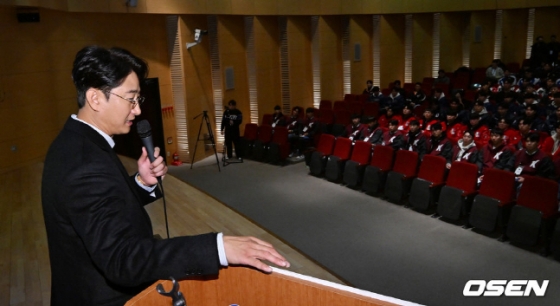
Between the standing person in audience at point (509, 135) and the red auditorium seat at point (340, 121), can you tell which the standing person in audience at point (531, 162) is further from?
the red auditorium seat at point (340, 121)

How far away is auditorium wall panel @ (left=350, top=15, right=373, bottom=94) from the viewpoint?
12.0m

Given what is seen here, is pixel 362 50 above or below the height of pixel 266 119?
above

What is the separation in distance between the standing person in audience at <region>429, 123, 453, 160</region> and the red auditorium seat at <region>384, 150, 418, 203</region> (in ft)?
1.67

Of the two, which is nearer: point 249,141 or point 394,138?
point 394,138

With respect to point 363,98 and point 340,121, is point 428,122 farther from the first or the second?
point 363,98

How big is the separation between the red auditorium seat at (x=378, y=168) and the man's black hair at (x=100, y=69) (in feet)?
17.7

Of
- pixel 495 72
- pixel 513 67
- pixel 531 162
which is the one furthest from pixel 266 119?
pixel 513 67

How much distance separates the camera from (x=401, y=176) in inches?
233

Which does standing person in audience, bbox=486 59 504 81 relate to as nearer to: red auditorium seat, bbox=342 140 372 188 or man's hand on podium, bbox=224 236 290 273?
red auditorium seat, bbox=342 140 372 188

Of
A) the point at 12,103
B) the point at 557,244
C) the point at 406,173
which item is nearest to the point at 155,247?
the point at 557,244

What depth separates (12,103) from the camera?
6.44 m

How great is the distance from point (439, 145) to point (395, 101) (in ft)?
12.8

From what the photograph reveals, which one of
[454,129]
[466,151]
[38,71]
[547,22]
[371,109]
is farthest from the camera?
[547,22]

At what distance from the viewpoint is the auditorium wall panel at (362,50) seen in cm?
1204
